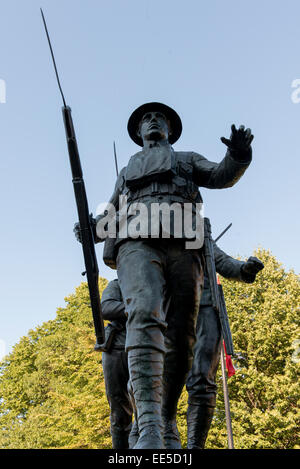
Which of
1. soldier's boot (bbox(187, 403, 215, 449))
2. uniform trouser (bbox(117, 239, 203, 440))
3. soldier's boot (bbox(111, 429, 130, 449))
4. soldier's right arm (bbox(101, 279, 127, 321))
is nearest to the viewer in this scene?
uniform trouser (bbox(117, 239, 203, 440))

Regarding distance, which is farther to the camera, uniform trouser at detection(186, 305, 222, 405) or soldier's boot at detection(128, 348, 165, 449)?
uniform trouser at detection(186, 305, 222, 405)

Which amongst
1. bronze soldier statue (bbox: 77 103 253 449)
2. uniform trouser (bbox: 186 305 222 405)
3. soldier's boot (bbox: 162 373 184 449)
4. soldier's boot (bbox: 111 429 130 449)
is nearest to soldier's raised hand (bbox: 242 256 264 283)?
uniform trouser (bbox: 186 305 222 405)

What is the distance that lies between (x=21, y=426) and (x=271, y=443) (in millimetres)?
11045

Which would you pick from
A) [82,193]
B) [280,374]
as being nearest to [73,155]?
[82,193]

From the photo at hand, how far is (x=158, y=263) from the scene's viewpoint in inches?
136

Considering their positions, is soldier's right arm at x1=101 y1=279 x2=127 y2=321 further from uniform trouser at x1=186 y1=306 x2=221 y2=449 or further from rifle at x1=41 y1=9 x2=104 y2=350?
rifle at x1=41 y1=9 x2=104 y2=350

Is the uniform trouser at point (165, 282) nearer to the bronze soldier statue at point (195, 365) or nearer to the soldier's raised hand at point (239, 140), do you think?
the soldier's raised hand at point (239, 140)

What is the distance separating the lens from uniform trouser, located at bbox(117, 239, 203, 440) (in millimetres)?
3248

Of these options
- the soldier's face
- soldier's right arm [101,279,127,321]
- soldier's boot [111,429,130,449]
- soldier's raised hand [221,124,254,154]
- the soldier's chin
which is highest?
the soldier's face

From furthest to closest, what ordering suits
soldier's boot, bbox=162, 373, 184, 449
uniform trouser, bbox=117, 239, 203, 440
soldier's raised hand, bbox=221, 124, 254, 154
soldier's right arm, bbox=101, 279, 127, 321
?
soldier's right arm, bbox=101, 279, 127, 321
soldier's boot, bbox=162, 373, 184, 449
soldier's raised hand, bbox=221, 124, 254, 154
uniform trouser, bbox=117, 239, 203, 440

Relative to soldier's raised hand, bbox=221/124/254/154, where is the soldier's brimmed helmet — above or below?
above

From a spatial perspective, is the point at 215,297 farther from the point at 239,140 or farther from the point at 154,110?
the point at 154,110

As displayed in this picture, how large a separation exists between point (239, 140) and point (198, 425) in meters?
2.57

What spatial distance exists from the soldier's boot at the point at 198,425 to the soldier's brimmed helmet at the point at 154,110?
8.47ft
